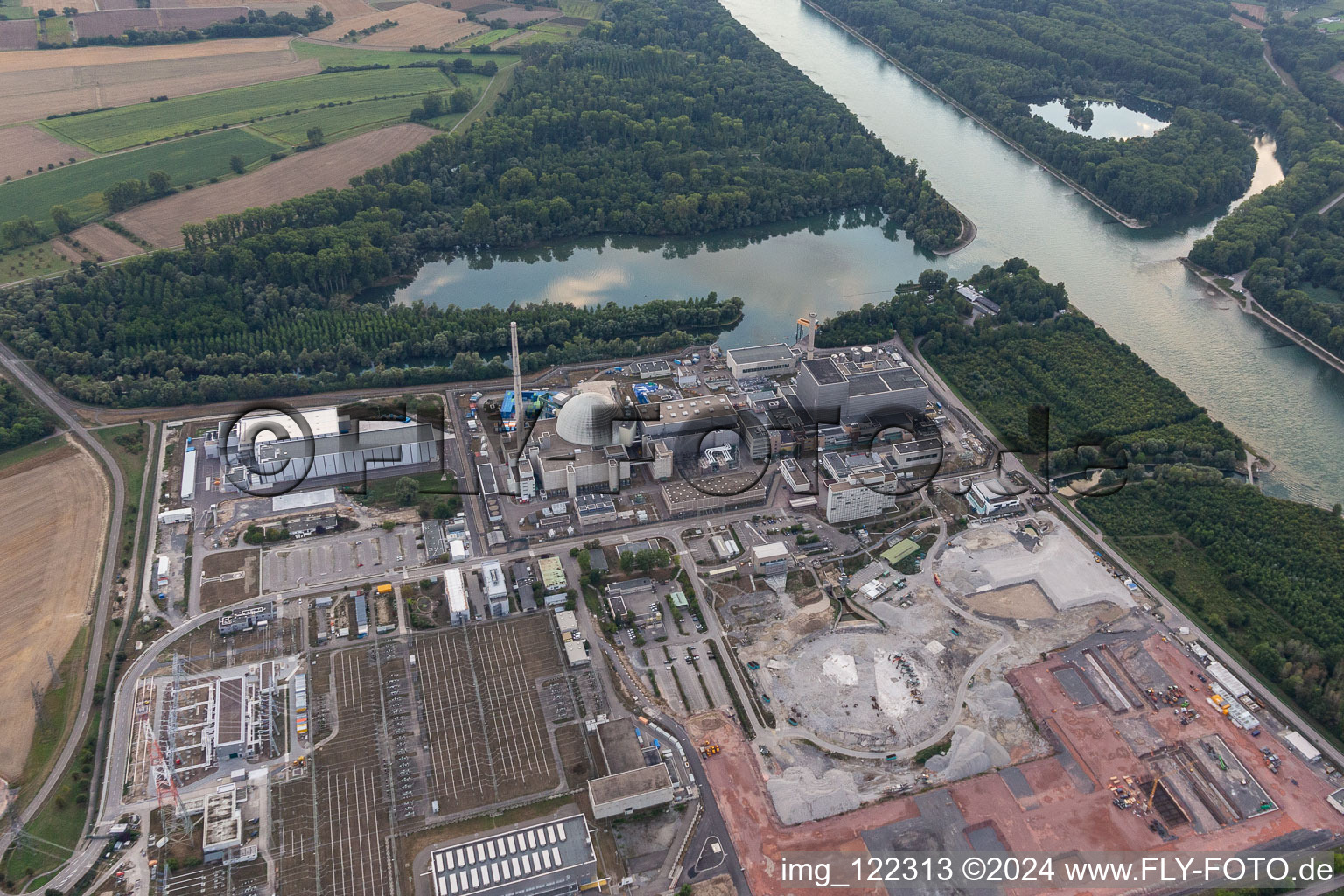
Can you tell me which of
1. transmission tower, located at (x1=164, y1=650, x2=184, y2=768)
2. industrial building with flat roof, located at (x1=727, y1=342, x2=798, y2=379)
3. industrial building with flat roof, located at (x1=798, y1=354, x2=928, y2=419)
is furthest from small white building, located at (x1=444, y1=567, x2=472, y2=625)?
industrial building with flat roof, located at (x1=727, y1=342, x2=798, y2=379)

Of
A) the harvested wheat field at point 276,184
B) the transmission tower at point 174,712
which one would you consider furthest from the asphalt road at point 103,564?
the harvested wheat field at point 276,184

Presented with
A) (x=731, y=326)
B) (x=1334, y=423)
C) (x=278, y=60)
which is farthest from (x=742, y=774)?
(x=278, y=60)

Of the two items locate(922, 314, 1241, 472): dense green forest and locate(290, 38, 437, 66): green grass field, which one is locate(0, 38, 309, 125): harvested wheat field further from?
locate(922, 314, 1241, 472): dense green forest

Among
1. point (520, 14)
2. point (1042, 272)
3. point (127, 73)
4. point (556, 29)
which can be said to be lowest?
point (1042, 272)

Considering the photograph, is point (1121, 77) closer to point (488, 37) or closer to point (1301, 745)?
point (488, 37)

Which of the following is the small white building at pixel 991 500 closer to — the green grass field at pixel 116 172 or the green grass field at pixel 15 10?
the green grass field at pixel 116 172

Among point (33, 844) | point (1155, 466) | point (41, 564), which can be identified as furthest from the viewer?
point (1155, 466)

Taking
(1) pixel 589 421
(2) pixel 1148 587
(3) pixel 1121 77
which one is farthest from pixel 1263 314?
(3) pixel 1121 77

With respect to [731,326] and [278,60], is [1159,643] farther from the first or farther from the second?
[278,60]
